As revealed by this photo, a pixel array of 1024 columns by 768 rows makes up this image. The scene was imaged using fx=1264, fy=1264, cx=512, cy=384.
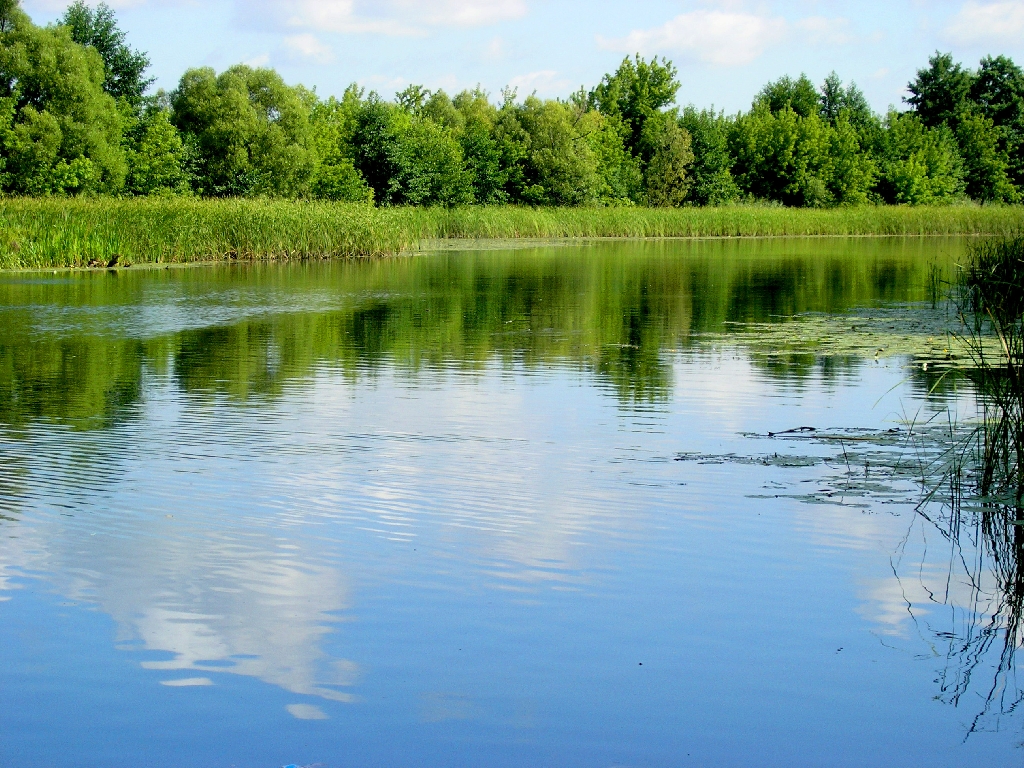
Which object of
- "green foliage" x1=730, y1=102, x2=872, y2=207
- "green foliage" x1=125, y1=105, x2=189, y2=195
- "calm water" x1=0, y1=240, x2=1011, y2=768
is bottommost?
"calm water" x1=0, y1=240, x2=1011, y2=768

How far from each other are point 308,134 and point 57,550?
4709cm

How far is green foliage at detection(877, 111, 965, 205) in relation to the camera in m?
69.1

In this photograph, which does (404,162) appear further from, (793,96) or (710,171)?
(793,96)

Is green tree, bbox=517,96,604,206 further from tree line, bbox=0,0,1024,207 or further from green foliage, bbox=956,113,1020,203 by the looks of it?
green foliage, bbox=956,113,1020,203

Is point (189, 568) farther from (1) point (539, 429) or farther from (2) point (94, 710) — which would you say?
(1) point (539, 429)

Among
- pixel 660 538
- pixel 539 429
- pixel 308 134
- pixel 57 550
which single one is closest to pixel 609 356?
pixel 539 429

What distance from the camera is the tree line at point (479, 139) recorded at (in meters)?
43.5

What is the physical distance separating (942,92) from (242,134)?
4821cm

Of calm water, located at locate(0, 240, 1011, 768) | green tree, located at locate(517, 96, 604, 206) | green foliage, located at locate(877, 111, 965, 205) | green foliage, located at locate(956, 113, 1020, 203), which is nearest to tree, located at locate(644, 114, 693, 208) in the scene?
green tree, located at locate(517, 96, 604, 206)

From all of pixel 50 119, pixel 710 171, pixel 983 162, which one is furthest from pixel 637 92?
pixel 50 119

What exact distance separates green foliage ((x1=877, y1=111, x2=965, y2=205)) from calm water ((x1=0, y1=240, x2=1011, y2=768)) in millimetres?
60759

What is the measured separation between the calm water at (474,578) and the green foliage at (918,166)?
60.8 m

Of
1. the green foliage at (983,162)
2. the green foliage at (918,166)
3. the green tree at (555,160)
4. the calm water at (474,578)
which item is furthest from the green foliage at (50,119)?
the green foliage at (983,162)

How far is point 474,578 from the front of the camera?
17.6 ft
